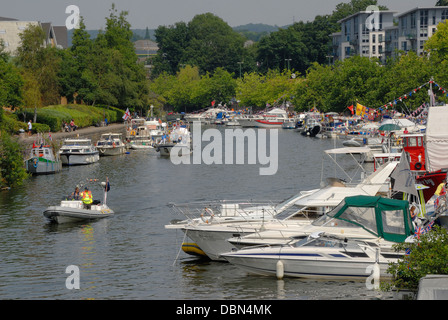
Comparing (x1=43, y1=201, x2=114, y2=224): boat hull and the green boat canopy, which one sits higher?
the green boat canopy

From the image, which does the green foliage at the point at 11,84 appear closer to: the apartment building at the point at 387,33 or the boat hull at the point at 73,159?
the boat hull at the point at 73,159

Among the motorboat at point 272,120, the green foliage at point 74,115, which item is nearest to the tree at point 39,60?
the green foliage at point 74,115

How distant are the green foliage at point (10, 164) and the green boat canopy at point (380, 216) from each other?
1281 inches

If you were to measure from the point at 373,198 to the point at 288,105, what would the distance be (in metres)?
143

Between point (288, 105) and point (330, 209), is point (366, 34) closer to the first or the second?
point (288, 105)

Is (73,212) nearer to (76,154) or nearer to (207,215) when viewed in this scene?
(207,215)

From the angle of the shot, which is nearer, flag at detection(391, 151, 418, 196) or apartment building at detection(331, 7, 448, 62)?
flag at detection(391, 151, 418, 196)

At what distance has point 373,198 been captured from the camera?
3002 centimetres

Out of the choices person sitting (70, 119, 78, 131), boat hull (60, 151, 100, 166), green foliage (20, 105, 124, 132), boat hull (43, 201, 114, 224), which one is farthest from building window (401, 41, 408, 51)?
boat hull (43, 201, 114, 224)

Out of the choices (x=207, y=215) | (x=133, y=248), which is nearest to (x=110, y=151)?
(x=133, y=248)

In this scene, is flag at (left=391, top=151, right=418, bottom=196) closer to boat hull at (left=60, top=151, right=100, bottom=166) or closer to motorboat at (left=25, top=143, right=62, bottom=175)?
motorboat at (left=25, top=143, right=62, bottom=175)

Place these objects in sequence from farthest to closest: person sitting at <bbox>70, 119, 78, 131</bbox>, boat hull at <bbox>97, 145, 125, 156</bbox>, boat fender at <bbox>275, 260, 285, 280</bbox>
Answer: person sitting at <bbox>70, 119, 78, 131</bbox>, boat hull at <bbox>97, 145, 125, 156</bbox>, boat fender at <bbox>275, 260, 285, 280</bbox>

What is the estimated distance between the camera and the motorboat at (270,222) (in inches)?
1276

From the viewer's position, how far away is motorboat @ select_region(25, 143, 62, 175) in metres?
65.5
